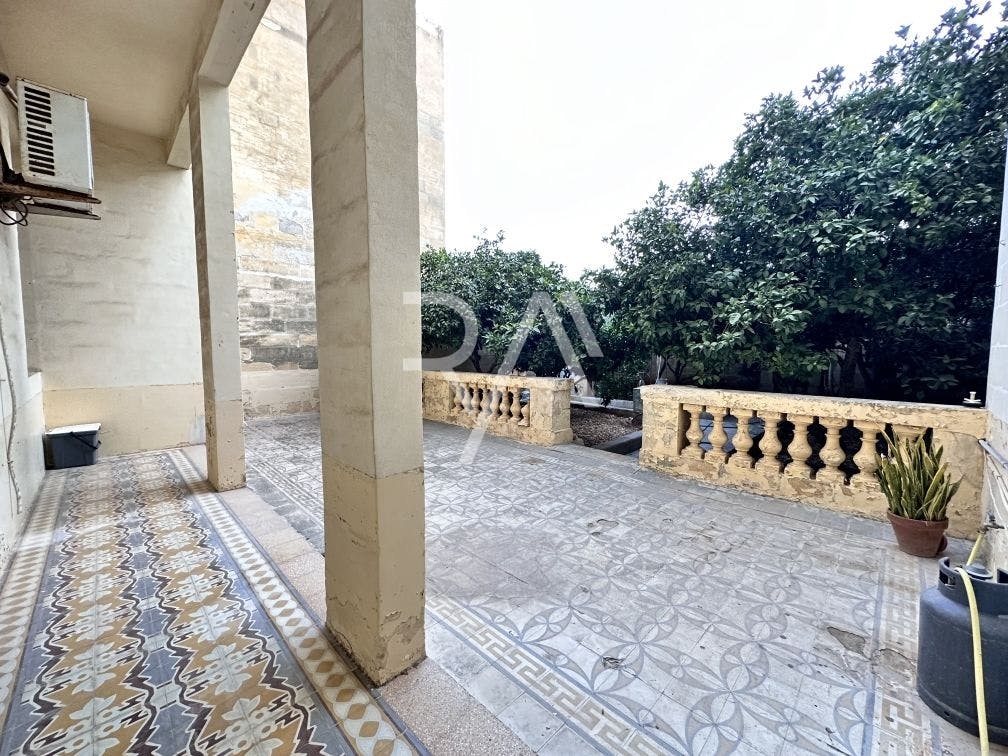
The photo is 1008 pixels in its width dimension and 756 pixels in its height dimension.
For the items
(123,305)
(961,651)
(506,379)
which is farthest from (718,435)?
(123,305)

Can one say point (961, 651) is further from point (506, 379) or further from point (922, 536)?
point (506, 379)

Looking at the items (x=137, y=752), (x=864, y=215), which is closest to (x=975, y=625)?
(x=137, y=752)

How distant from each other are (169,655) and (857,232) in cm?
504

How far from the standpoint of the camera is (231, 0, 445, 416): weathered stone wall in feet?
22.0

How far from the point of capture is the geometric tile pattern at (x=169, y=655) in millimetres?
1313

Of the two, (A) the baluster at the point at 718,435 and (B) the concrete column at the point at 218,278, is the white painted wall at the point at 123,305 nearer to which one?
(B) the concrete column at the point at 218,278

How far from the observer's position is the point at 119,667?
1.61 metres

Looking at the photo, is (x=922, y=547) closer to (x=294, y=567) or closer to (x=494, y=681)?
(x=494, y=681)

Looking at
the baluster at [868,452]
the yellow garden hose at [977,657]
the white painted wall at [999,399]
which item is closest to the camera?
the yellow garden hose at [977,657]

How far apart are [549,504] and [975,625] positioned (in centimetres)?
227

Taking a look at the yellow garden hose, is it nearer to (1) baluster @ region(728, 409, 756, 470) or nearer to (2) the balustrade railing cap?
(1) baluster @ region(728, 409, 756, 470)

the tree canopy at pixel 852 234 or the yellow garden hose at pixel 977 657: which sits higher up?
the tree canopy at pixel 852 234

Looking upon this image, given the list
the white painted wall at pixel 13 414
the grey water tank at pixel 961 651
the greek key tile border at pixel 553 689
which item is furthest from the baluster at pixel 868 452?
the white painted wall at pixel 13 414

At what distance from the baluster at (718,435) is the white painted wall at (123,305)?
566cm
